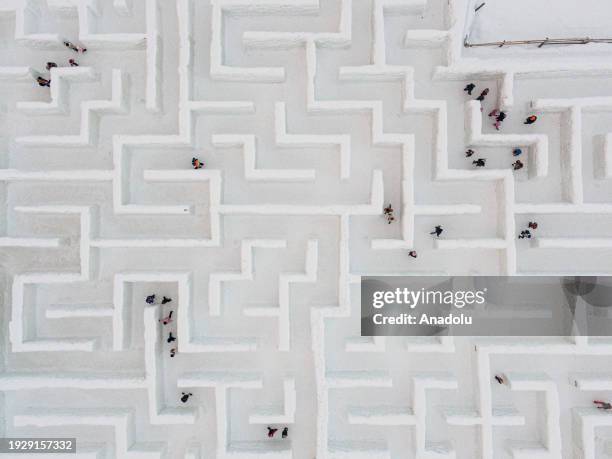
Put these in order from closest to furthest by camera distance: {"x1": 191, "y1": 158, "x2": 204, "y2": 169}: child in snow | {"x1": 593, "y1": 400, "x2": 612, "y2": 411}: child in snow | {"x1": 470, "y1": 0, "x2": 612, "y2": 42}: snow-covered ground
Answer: {"x1": 191, "y1": 158, "x2": 204, "y2": 169}: child in snow, {"x1": 593, "y1": 400, "x2": 612, "y2": 411}: child in snow, {"x1": 470, "y1": 0, "x2": 612, "y2": 42}: snow-covered ground

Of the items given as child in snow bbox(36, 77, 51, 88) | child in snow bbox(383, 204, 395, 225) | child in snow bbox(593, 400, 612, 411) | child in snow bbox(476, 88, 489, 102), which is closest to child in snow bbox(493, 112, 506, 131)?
child in snow bbox(476, 88, 489, 102)

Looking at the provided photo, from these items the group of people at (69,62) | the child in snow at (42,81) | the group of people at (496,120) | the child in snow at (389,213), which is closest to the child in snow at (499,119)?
the group of people at (496,120)

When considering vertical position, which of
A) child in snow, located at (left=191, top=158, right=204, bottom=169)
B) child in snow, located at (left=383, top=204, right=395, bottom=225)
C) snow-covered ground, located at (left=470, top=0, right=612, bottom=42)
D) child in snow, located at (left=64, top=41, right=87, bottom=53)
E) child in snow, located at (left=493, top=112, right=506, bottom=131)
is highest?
snow-covered ground, located at (left=470, top=0, right=612, bottom=42)

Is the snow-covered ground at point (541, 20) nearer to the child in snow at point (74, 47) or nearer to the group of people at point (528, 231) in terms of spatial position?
the group of people at point (528, 231)

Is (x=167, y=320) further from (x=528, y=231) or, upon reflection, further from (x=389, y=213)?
(x=528, y=231)

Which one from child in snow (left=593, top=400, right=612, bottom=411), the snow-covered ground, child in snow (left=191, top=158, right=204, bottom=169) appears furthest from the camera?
the snow-covered ground

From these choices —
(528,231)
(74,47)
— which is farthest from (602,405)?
(74,47)

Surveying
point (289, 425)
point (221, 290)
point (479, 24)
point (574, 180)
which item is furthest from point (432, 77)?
point (289, 425)

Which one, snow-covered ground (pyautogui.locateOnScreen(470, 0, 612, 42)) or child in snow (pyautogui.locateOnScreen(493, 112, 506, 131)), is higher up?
snow-covered ground (pyautogui.locateOnScreen(470, 0, 612, 42))

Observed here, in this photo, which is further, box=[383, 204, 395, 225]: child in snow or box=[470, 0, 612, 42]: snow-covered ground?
box=[470, 0, 612, 42]: snow-covered ground

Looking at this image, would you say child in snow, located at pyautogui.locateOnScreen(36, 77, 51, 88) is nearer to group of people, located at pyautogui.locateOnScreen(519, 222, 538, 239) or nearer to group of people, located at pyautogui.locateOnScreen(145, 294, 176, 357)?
group of people, located at pyautogui.locateOnScreen(145, 294, 176, 357)
